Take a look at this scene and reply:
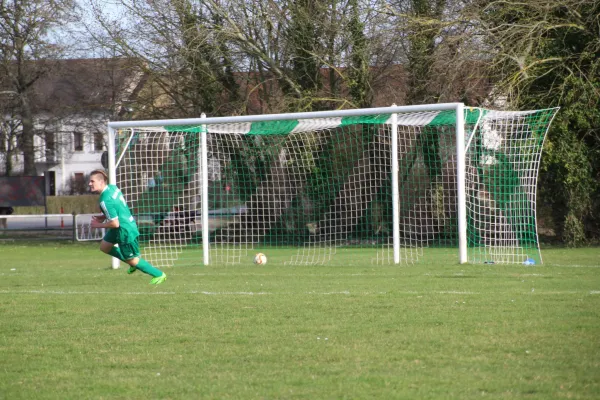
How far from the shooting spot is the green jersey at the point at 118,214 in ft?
38.7

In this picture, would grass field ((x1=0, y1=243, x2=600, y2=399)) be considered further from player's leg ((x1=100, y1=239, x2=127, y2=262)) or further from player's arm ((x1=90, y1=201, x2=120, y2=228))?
player's arm ((x1=90, y1=201, x2=120, y2=228))

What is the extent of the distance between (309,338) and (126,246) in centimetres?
525

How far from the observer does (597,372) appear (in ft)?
18.8

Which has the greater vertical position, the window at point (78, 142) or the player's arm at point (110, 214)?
the window at point (78, 142)

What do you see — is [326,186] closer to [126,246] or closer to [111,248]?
[111,248]

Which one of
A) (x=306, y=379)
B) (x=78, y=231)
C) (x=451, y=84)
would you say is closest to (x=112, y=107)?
(x=78, y=231)

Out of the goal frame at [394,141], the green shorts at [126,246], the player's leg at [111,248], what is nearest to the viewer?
the green shorts at [126,246]

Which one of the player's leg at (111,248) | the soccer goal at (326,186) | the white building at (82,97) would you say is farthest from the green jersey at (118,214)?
the white building at (82,97)

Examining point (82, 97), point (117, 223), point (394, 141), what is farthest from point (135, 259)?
point (82, 97)

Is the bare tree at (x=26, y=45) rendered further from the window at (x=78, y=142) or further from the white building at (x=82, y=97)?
the window at (x=78, y=142)

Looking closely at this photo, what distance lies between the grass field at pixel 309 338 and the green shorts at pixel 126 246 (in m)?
0.53

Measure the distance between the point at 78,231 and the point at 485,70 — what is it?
627 inches

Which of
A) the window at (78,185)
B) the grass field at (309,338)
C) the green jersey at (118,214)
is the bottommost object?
the grass field at (309,338)

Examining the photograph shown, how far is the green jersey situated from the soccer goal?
4.71 meters
